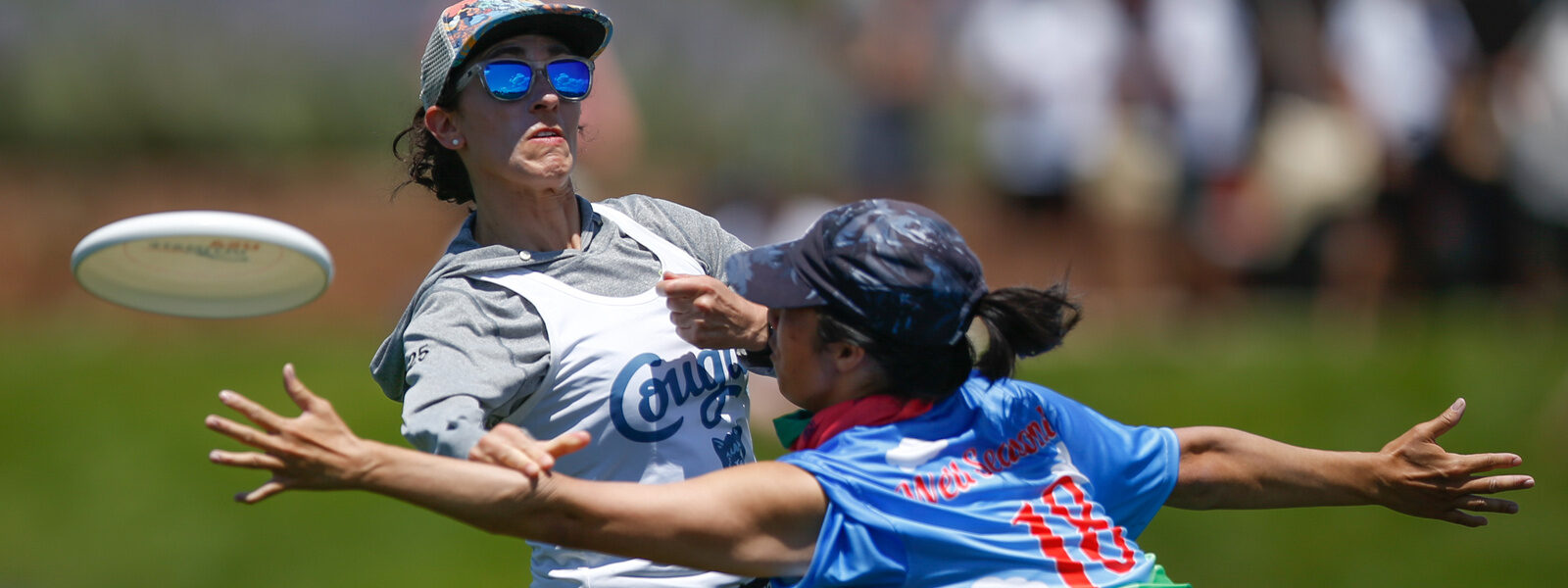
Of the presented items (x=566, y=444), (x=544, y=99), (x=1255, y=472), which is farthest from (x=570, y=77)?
(x=1255, y=472)

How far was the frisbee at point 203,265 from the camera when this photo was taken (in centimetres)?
351

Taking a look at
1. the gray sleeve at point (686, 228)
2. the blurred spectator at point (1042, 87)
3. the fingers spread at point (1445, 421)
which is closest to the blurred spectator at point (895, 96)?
the blurred spectator at point (1042, 87)

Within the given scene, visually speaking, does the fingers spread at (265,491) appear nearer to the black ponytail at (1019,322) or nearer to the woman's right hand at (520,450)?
the woman's right hand at (520,450)

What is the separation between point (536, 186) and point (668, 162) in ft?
33.0

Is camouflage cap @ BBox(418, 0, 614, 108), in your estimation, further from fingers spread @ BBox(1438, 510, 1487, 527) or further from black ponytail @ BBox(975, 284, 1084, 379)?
fingers spread @ BBox(1438, 510, 1487, 527)

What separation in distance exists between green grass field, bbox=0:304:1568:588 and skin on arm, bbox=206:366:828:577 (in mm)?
5850

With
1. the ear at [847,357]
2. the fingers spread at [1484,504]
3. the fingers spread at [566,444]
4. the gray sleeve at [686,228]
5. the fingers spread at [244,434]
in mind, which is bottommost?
the fingers spread at [1484,504]

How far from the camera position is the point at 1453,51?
43.5 feet

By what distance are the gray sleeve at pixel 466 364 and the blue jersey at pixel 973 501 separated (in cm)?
60

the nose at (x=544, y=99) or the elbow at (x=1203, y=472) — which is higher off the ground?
the nose at (x=544, y=99)

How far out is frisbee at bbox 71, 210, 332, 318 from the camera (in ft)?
11.5

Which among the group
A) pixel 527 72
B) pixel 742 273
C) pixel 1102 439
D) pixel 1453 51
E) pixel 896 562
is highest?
pixel 1453 51

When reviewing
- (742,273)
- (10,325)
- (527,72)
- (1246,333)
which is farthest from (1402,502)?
(10,325)

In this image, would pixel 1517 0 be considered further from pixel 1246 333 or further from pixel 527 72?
Answer: pixel 527 72
